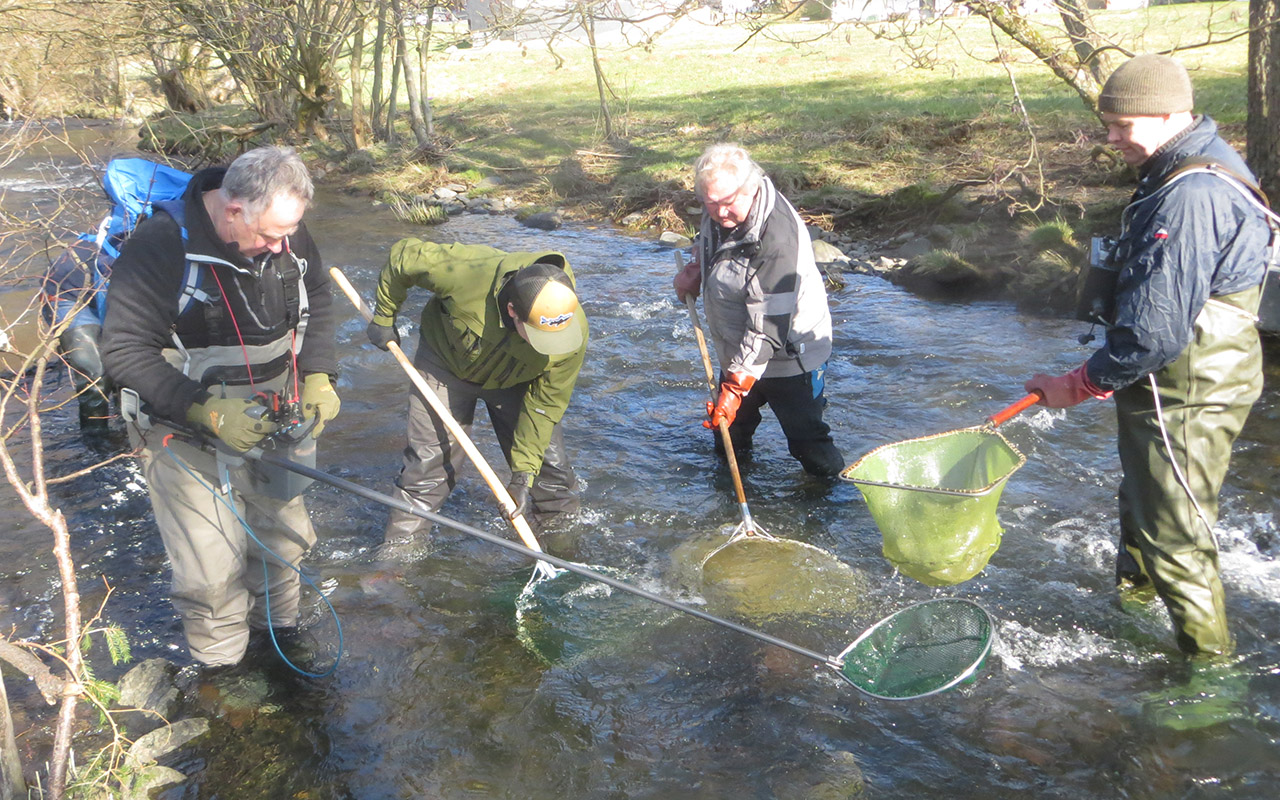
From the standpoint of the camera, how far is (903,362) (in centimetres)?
768

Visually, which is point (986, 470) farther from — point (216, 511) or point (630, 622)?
point (216, 511)

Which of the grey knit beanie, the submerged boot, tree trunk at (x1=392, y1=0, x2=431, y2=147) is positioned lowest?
the submerged boot

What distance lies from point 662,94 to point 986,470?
15.3 metres

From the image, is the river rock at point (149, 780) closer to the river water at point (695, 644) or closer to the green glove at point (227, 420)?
the river water at point (695, 644)

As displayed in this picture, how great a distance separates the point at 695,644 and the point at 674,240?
7.70 metres

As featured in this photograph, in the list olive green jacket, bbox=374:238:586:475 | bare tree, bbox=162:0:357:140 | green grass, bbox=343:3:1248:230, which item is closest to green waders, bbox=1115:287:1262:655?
olive green jacket, bbox=374:238:586:475

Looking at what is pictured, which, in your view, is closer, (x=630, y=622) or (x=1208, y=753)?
(x=1208, y=753)

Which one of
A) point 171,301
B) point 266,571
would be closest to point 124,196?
point 171,301

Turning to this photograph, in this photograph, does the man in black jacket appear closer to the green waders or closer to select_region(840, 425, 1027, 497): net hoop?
select_region(840, 425, 1027, 497): net hoop

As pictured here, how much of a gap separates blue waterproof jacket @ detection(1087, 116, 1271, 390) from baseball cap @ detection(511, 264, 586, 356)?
1992 mm

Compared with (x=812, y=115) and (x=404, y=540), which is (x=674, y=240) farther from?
(x=404, y=540)

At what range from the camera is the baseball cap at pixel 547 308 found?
3.78m

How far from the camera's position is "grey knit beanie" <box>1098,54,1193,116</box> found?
10.7 ft

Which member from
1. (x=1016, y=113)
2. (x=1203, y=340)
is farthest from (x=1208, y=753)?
(x=1016, y=113)
